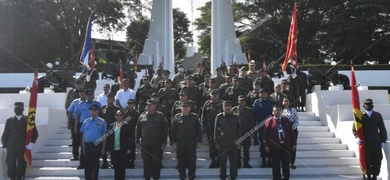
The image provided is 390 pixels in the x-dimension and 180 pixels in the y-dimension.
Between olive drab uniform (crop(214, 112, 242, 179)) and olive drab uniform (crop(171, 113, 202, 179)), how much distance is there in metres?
0.36

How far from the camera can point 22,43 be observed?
119ft

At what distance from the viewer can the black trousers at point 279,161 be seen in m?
8.91

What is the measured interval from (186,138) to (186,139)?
0.07ft

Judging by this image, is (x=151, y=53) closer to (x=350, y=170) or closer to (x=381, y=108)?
(x=381, y=108)

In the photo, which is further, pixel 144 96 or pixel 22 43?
pixel 22 43

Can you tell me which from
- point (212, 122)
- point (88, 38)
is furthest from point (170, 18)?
point (212, 122)

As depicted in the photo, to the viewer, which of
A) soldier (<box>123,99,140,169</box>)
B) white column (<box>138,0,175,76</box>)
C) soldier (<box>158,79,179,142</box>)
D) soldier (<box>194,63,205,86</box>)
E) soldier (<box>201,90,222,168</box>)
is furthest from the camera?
white column (<box>138,0,175,76</box>)

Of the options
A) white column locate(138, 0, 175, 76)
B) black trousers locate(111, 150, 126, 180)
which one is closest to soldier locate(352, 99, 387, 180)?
black trousers locate(111, 150, 126, 180)

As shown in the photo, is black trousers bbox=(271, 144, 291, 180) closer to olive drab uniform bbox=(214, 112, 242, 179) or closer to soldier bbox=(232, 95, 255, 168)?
olive drab uniform bbox=(214, 112, 242, 179)

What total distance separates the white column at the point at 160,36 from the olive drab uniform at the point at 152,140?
1590 cm

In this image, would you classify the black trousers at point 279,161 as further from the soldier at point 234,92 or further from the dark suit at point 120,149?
the dark suit at point 120,149

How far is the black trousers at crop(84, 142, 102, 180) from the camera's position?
8.90 meters

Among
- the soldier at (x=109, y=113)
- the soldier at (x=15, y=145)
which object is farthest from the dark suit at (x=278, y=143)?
the soldier at (x=15, y=145)

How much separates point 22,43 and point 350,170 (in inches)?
1220
